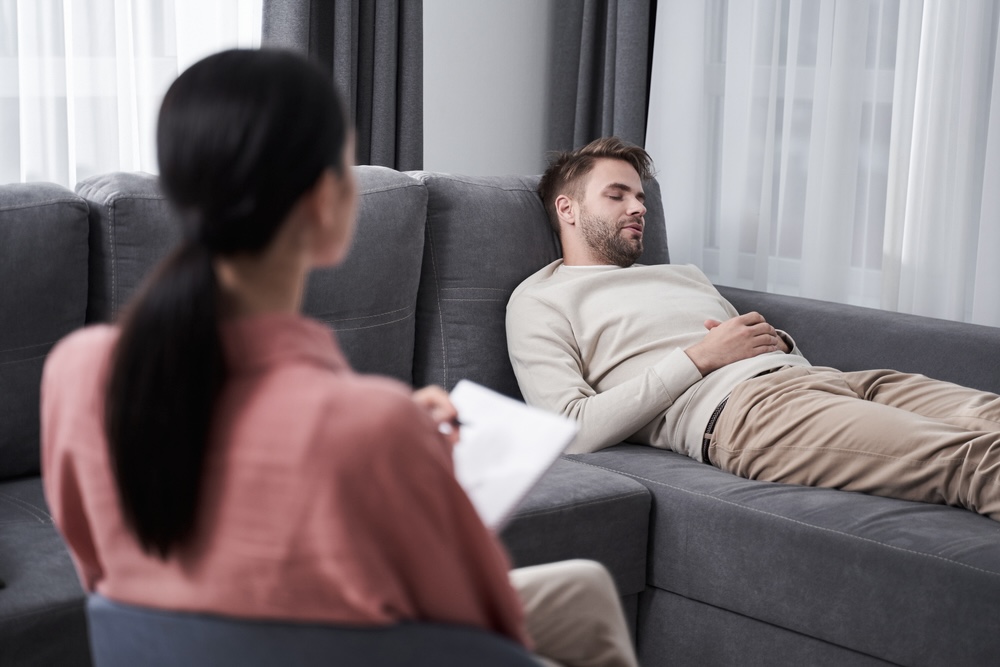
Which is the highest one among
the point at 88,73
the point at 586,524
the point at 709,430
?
the point at 88,73

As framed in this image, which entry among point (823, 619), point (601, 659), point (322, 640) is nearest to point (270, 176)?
point (322, 640)

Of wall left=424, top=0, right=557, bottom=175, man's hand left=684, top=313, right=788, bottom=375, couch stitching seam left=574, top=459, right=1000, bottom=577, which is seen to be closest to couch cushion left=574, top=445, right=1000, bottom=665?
couch stitching seam left=574, top=459, right=1000, bottom=577

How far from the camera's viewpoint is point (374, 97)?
10.4 ft

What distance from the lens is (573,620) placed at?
3.93 feet

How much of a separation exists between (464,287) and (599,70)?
63.4 inches

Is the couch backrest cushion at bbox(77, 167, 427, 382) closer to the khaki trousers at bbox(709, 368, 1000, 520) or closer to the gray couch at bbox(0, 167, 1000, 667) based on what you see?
the gray couch at bbox(0, 167, 1000, 667)

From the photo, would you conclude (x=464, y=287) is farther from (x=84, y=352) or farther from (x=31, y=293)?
(x=84, y=352)

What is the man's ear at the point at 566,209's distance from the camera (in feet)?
8.73

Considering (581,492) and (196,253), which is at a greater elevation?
(196,253)

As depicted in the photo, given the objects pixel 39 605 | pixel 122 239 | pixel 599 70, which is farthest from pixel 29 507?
pixel 599 70

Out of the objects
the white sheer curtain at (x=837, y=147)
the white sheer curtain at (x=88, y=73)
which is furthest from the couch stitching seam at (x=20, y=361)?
the white sheer curtain at (x=837, y=147)

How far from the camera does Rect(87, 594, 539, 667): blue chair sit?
78cm

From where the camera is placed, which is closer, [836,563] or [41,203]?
[836,563]

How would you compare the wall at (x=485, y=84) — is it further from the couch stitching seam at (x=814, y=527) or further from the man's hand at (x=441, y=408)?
the man's hand at (x=441, y=408)
